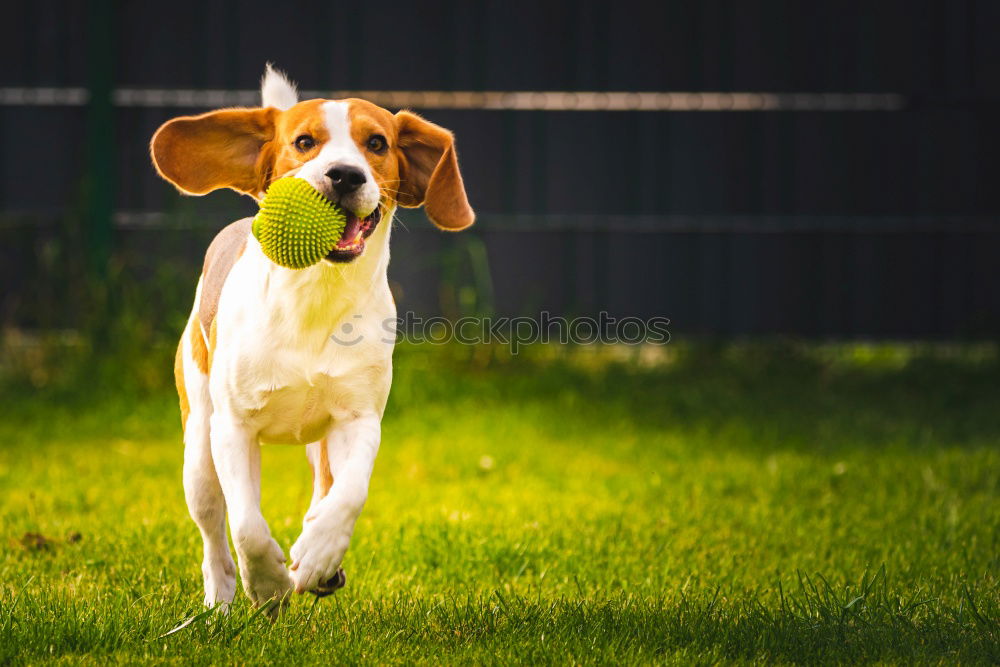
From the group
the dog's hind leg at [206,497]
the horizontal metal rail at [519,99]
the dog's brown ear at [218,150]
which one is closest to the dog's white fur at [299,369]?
the dog's hind leg at [206,497]

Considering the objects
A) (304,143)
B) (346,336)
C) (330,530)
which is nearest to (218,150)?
(304,143)

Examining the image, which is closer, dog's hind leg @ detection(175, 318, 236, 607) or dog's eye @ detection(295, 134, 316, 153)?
dog's eye @ detection(295, 134, 316, 153)

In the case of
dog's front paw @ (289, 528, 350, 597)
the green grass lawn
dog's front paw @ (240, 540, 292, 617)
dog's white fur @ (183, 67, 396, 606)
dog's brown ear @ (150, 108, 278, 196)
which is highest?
dog's brown ear @ (150, 108, 278, 196)

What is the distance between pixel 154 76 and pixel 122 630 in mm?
6710

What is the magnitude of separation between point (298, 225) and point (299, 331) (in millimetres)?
384

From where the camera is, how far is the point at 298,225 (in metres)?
3.29

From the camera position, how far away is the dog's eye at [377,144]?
359cm

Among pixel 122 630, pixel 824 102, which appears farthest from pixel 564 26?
pixel 122 630

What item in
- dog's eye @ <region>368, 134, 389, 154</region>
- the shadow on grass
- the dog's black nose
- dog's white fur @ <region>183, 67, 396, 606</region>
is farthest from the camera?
dog's eye @ <region>368, 134, 389, 154</region>

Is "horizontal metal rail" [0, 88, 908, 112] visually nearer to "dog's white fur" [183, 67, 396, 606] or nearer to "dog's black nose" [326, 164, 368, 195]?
"dog's white fur" [183, 67, 396, 606]

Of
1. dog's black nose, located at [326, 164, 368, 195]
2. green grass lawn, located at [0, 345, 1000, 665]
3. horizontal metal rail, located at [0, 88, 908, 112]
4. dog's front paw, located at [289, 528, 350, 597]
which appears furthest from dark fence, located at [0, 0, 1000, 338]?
dog's front paw, located at [289, 528, 350, 597]

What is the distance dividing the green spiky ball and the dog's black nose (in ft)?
0.16

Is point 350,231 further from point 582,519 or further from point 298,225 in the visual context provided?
point 582,519

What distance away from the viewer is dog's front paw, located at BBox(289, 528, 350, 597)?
332cm
